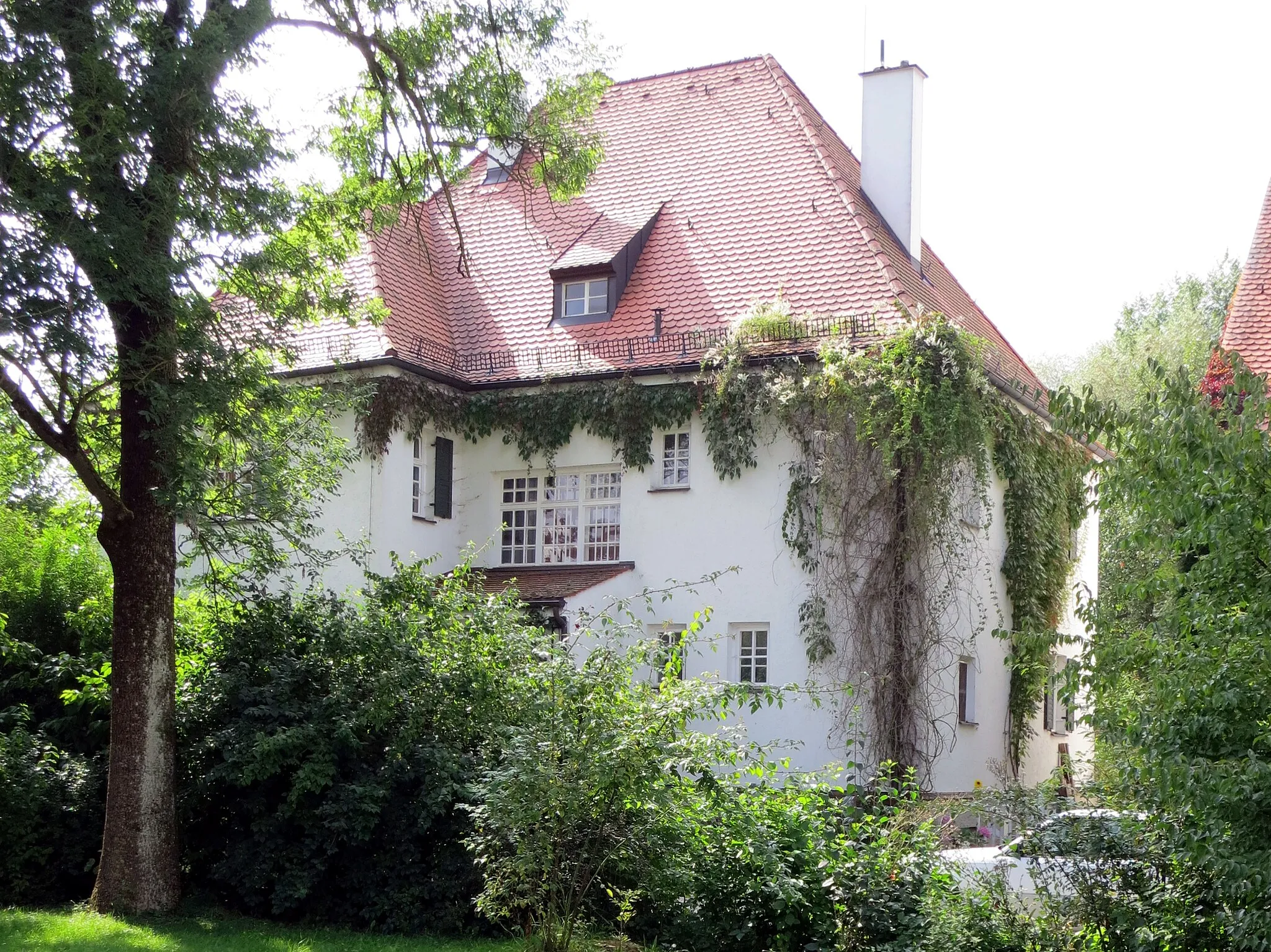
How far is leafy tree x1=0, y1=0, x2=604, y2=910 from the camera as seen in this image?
34.2 ft

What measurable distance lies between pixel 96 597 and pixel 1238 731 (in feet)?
35.7

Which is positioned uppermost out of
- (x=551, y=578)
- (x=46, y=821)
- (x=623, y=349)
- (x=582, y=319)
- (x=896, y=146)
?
(x=896, y=146)

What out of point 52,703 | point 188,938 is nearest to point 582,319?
point 52,703

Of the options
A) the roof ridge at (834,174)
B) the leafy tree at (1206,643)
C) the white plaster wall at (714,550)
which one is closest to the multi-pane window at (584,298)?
the white plaster wall at (714,550)

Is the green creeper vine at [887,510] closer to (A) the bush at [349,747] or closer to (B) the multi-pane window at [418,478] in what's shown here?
A: (B) the multi-pane window at [418,478]

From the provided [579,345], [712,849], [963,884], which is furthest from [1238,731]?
[579,345]

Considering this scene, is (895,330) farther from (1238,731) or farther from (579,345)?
→ (1238,731)

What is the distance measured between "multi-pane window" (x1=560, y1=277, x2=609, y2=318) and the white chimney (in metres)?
4.88

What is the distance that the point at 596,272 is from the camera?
2139 centimetres

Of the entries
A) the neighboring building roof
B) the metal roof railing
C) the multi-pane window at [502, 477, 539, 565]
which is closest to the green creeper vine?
the metal roof railing

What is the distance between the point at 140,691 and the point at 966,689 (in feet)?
41.2

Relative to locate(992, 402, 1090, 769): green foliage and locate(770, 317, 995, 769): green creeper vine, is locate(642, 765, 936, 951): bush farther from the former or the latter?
locate(992, 402, 1090, 769): green foliage

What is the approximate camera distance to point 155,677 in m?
11.7

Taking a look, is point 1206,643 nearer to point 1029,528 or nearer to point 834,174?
point 1029,528
